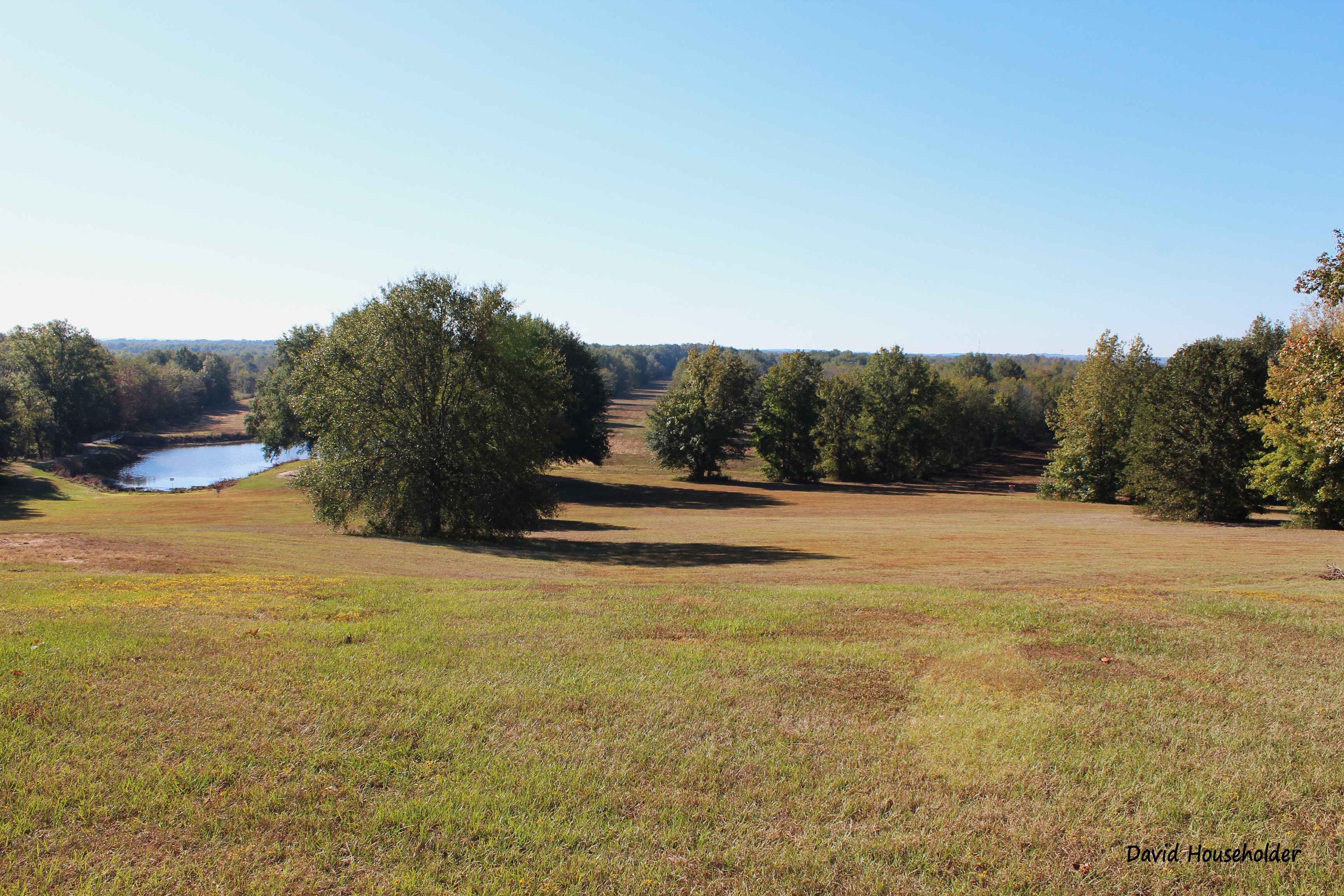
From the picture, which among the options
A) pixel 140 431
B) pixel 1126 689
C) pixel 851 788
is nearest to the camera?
pixel 851 788

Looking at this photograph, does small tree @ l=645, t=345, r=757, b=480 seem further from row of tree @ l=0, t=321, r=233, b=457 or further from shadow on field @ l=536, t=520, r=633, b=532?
row of tree @ l=0, t=321, r=233, b=457

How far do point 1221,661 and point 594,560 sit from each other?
15777 mm

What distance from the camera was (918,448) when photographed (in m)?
80.5

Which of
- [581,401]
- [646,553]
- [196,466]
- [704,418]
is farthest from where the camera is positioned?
[196,466]

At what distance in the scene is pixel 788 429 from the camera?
74.1 m

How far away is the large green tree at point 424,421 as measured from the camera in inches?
1061

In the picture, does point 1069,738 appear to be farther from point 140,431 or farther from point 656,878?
point 140,431

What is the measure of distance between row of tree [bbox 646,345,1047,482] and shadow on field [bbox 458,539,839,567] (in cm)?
3905

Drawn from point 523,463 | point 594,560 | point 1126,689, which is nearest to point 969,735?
point 1126,689

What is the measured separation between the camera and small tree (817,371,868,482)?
254 feet

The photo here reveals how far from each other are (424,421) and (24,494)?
36378mm

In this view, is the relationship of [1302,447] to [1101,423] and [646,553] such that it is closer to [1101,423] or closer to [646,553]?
[1101,423]

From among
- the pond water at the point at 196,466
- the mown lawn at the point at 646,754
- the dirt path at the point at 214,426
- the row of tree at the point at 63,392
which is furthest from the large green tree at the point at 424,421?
the dirt path at the point at 214,426

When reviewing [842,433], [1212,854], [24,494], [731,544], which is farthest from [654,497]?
[1212,854]
